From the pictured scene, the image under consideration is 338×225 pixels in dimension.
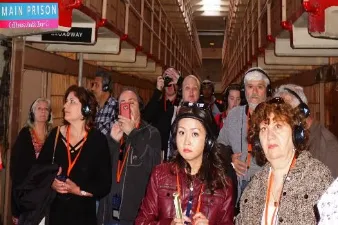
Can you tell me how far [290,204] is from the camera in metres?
1.85

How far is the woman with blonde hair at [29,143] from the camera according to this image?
11.4ft

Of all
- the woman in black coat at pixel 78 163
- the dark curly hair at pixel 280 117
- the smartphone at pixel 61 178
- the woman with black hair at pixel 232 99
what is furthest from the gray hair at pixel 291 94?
the woman with black hair at pixel 232 99

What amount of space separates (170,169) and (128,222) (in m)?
0.92

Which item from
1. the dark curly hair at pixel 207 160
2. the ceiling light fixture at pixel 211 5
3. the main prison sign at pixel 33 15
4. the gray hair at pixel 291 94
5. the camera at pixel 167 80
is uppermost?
the ceiling light fixture at pixel 211 5

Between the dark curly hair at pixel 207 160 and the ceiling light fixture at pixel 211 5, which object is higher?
the ceiling light fixture at pixel 211 5

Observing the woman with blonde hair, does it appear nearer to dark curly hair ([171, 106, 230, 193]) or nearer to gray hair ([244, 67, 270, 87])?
dark curly hair ([171, 106, 230, 193])

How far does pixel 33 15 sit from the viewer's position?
9.64ft

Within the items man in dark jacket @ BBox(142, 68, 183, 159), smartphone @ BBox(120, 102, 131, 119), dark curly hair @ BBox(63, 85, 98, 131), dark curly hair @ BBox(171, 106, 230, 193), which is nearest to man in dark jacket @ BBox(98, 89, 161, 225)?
smartphone @ BBox(120, 102, 131, 119)

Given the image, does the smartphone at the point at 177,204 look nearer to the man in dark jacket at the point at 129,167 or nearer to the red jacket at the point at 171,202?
the red jacket at the point at 171,202

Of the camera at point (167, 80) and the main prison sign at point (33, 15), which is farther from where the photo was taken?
the camera at point (167, 80)

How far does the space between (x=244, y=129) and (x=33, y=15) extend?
69.6 inches

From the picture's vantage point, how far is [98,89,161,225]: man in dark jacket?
2963 mm

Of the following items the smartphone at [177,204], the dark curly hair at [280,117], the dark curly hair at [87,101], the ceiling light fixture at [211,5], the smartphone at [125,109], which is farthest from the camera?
the ceiling light fixture at [211,5]

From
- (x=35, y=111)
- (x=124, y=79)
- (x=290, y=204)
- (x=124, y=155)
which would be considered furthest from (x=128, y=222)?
(x=124, y=79)
